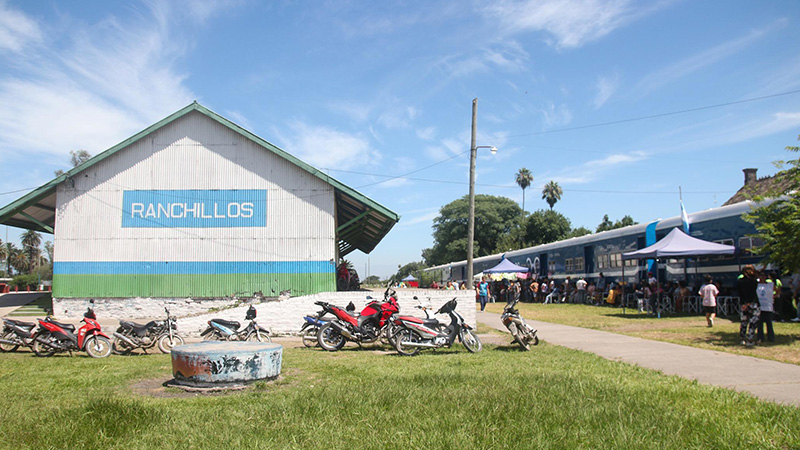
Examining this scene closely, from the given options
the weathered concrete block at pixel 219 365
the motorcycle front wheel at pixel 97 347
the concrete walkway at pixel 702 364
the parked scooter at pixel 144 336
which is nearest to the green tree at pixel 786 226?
the concrete walkway at pixel 702 364

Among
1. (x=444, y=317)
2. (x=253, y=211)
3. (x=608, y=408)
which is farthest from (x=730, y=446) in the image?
(x=253, y=211)

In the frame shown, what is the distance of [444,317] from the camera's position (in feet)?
51.1

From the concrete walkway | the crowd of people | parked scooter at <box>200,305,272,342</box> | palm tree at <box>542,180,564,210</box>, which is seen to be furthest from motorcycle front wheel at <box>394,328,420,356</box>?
palm tree at <box>542,180,564,210</box>

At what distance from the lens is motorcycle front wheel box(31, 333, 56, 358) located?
1147 cm

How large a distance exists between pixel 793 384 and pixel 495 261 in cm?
3552

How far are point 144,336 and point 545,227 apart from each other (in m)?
62.1

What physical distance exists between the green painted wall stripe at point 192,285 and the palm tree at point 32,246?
93.4 meters

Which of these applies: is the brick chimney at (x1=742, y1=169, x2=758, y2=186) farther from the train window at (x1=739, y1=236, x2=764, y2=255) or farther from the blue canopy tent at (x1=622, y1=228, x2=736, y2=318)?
the train window at (x1=739, y1=236, x2=764, y2=255)

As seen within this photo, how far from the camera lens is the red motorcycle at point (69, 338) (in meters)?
11.5

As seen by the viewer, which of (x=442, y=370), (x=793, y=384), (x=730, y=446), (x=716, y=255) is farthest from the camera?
(x=716, y=255)

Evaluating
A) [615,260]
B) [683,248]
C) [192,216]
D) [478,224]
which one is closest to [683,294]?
[683,248]

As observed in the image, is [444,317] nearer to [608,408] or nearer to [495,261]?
[608,408]

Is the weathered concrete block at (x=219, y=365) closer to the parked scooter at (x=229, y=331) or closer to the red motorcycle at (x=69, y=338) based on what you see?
the red motorcycle at (x=69, y=338)

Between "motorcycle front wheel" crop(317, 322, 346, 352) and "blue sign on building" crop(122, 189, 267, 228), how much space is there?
21.6ft
